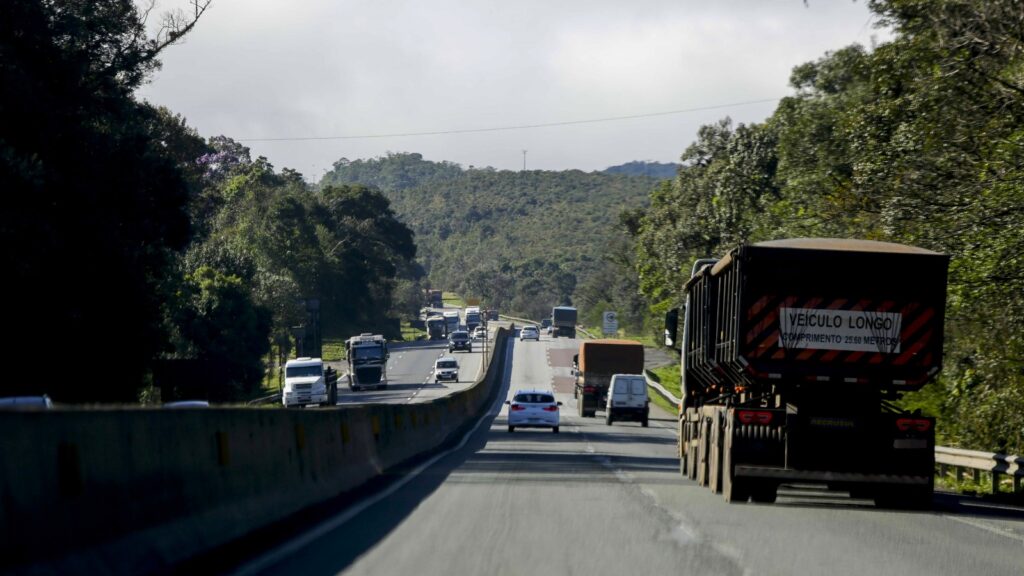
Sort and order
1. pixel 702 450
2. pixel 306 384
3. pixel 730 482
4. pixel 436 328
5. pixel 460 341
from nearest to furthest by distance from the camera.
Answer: pixel 730 482
pixel 702 450
pixel 306 384
pixel 460 341
pixel 436 328

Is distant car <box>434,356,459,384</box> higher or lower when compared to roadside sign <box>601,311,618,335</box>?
lower

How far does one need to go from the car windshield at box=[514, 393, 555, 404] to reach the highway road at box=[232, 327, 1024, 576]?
70.4ft

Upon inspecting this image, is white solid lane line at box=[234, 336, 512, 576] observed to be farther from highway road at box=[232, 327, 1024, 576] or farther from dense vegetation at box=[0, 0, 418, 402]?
dense vegetation at box=[0, 0, 418, 402]

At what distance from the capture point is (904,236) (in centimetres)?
2502

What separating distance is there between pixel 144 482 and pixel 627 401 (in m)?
44.5

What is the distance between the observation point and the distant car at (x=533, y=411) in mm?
43688

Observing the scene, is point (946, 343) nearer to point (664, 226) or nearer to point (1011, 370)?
point (1011, 370)

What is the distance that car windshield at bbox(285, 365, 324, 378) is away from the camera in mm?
62406

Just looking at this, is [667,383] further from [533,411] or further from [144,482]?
[144,482]

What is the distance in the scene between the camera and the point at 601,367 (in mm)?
62344

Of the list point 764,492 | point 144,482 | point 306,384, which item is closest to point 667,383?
point 306,384

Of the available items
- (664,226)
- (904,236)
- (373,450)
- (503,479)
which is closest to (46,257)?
(373,450)

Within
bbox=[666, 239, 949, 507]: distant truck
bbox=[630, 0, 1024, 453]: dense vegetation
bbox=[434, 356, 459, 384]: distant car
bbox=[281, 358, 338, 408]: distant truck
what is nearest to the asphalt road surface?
bbox=[434, 356, 459, 384]: distant car

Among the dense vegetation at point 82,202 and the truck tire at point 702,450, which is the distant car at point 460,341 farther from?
the truck tire at point 702,450
